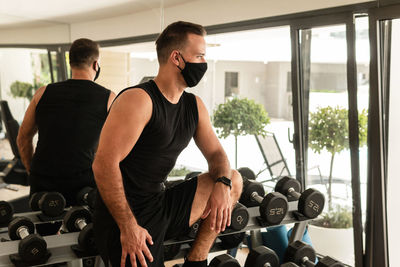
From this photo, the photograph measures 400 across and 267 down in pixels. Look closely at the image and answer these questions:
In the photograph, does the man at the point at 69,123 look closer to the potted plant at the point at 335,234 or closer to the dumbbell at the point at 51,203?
the dumbbell at the point at 51,203

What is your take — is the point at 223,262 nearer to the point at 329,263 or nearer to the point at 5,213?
the point at 329,263

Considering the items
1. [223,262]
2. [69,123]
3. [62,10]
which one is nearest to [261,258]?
[223,262]

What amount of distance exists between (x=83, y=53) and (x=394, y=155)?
1.78 m

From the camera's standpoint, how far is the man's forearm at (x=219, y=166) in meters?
1.64

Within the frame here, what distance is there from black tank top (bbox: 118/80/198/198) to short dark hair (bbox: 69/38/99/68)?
0.69m

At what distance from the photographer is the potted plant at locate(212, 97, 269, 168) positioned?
3162 mm

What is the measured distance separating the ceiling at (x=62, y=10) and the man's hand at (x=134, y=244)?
2352mm

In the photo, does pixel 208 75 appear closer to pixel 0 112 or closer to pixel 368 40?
pixel 368 40

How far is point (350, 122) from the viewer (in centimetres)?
248

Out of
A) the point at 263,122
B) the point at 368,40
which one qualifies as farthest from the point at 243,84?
the point at 368,40

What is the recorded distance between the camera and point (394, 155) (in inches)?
94.4

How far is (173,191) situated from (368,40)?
57.4 inches

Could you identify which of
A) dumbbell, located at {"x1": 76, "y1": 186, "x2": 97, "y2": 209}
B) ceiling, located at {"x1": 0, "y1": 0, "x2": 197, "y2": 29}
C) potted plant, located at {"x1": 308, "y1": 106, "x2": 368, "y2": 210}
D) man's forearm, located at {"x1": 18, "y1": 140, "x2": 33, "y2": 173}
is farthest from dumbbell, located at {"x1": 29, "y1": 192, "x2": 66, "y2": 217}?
ceiling, located at {"x1": 0, "y1": 0, "x2": 197, "y2": 29}

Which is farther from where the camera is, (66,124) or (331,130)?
(331,130)
